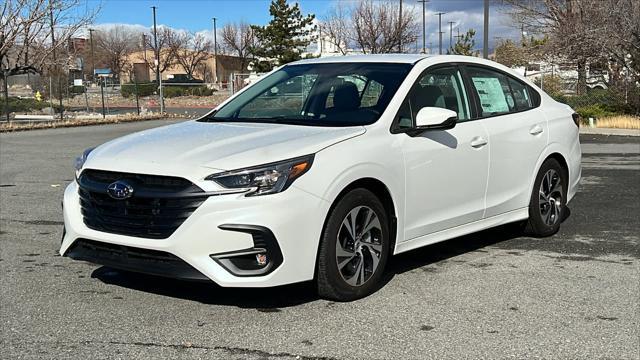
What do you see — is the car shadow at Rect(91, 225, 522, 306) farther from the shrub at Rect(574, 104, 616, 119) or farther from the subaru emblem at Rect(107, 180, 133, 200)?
the shrub at Rect(574, 104, 616, 119)

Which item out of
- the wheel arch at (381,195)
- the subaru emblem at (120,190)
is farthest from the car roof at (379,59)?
the subaru emblem at (120,190)

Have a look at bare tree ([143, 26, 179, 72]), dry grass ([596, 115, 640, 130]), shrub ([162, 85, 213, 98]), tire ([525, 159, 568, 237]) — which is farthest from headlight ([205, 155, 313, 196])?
bare tree ([143, 26, 179, 72])

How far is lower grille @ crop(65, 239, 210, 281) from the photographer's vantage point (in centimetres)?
402

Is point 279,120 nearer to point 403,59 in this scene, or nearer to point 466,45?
point 403,59

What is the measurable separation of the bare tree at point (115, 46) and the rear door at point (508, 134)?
248 ft

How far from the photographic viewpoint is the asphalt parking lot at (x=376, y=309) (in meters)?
3.76

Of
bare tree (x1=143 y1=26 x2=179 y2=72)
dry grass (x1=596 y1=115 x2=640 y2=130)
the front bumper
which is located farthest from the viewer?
bare tree (x1=143 y1=26 x2=179 y2=72)

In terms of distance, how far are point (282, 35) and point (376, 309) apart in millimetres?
45617

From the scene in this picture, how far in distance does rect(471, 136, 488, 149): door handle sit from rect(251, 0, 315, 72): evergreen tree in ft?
141

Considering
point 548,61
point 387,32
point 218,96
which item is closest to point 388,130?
point 548,61

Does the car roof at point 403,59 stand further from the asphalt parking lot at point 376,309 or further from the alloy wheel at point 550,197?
the asphalt parking lot at point 376,309

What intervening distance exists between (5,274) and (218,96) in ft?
170

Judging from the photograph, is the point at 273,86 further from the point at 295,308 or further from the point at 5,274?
the point at 5,274

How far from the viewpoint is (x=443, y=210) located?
5.16 meters
